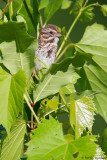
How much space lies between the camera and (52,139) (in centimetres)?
41

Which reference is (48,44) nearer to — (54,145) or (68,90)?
(68,90)

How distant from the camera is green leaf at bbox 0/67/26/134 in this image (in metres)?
0.40

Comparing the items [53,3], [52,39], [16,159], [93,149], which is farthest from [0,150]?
[52,39]

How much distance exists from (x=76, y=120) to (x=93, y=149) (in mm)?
66

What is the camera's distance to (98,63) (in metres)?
0.52

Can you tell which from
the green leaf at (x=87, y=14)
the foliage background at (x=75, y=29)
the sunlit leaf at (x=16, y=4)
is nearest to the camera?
the sunlit leaf at (x=16, y=4)

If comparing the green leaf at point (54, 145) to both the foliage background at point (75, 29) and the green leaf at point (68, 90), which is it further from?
the foliage background at point (75, 29)

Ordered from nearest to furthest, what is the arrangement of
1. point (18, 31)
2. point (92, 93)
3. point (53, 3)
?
point (18, 31) < point (92, 93) < point (53, 3)

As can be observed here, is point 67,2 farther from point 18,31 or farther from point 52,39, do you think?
point 52,39

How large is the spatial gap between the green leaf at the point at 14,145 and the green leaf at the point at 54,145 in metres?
0.05

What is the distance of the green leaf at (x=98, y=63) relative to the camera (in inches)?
20.3

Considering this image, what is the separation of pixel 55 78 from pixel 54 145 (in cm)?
10

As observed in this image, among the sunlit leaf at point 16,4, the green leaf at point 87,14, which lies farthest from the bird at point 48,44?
the sunlit leaf at point 16,4

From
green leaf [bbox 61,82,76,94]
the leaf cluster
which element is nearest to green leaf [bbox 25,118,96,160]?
the leaf cluster
